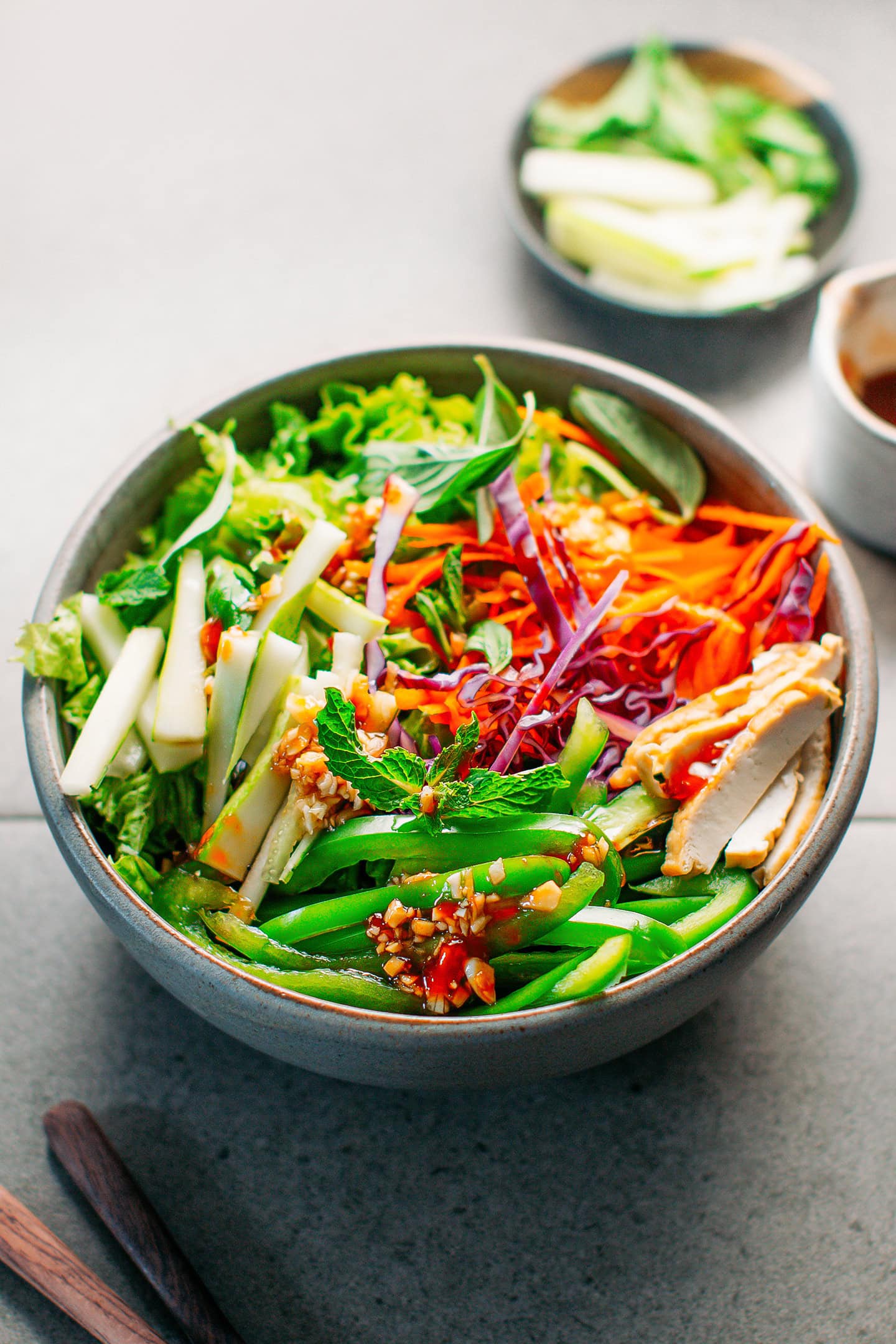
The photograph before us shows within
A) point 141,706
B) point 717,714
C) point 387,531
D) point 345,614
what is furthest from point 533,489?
point 141,706

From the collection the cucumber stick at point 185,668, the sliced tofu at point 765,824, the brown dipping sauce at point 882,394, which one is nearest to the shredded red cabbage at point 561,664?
the sliced tofu at point 765,824

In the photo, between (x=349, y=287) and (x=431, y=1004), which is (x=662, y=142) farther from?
(x=431, y=1004)

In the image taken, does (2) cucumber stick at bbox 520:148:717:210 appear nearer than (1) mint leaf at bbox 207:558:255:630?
No

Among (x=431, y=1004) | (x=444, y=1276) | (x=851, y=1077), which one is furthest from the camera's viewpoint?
(x=851, y=1077)

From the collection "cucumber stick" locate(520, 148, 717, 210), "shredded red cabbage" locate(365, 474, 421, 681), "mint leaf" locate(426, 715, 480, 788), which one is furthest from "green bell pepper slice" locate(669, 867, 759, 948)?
"cucumber stick" locate(520, 148, 717, 210)

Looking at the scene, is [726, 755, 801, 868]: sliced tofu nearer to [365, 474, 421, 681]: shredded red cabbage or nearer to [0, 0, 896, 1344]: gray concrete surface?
[0, 0, 896, 1344]: gray concrete surface

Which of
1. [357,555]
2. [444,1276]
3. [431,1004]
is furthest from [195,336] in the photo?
[444,1276]

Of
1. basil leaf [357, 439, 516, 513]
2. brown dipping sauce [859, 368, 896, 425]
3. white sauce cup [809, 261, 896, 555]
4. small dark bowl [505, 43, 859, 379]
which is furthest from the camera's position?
small dark bowl [505, 43, 859, 379]
